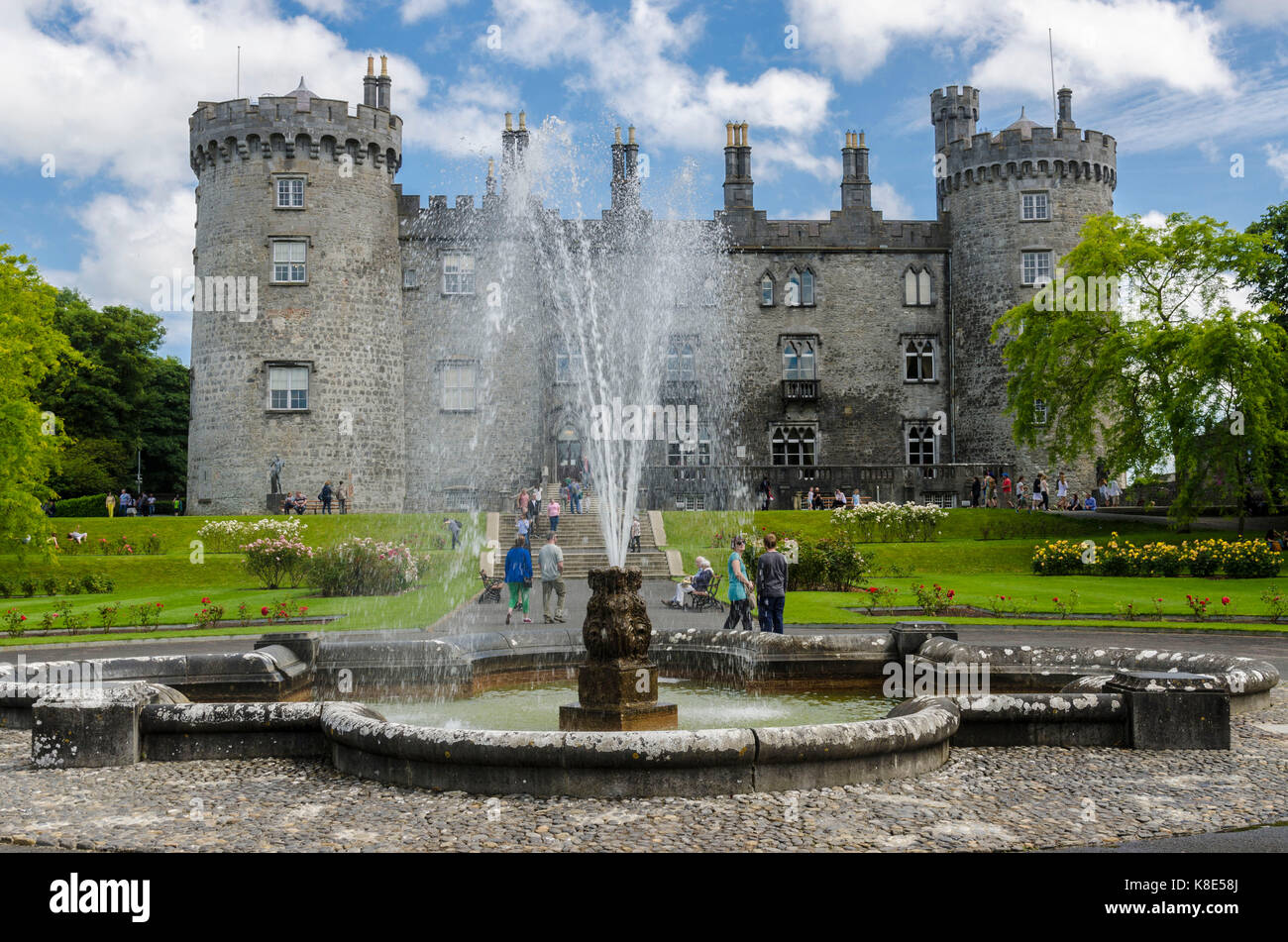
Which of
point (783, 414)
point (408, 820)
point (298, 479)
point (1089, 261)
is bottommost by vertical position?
point (408, 820)

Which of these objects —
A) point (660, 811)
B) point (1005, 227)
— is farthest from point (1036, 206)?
point (660, 811)

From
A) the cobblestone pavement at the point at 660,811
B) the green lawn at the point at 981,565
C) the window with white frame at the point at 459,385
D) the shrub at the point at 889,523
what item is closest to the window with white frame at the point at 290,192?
the window with white frame at the point at 459,385

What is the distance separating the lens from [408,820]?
5.94 meters

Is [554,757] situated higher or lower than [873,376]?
lower

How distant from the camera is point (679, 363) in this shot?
44656 mm

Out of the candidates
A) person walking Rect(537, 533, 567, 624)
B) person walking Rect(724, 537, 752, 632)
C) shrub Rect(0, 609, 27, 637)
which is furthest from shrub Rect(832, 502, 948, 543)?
shrub Rect(0, 609, 27, 637)

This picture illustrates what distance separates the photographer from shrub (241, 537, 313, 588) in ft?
82.1

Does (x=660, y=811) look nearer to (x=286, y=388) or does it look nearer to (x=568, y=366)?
(x=286, y=388)

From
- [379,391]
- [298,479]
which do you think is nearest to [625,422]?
[379,391]

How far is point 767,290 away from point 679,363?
493 centimetres

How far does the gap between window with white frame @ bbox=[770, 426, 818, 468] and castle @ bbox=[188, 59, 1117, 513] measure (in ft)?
0.28

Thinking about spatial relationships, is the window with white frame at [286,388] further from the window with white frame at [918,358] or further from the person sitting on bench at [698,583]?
the window with white frame at [918,358]

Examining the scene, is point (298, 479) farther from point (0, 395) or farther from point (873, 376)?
point (873, 376)
